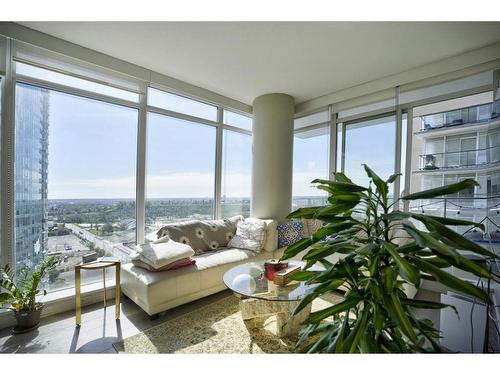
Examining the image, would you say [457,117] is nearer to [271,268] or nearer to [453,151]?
[453,151]

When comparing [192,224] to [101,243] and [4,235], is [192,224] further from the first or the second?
[4,235]

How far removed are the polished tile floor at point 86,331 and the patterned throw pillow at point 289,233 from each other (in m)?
1.49

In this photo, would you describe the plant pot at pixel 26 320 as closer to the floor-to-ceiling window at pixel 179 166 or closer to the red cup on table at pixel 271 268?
the floor-to-ceiling window at pixel 179 166

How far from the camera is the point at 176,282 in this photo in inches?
87.0

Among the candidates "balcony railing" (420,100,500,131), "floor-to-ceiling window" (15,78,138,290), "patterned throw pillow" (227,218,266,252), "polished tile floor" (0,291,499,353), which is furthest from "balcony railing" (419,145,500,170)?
"floor-to-ceiling window" (15,78,138,290)

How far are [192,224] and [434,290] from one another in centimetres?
313

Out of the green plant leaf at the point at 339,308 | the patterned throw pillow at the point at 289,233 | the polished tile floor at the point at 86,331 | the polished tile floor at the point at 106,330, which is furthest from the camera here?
the patterned throw pillow at the point at 289,233

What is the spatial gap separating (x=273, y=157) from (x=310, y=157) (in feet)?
2.88

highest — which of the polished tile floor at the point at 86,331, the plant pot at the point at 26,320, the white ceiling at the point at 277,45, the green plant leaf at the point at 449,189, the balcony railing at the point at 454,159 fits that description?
the white ceiling at the point at 277,45

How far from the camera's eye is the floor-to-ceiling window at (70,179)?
222cm

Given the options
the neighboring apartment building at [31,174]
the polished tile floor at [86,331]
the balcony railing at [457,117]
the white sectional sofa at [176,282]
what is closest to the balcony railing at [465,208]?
the balcony railing at [457,117]

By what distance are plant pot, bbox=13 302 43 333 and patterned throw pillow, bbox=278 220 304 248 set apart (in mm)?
2710

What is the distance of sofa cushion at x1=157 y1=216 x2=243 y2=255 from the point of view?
2824 millimetres
